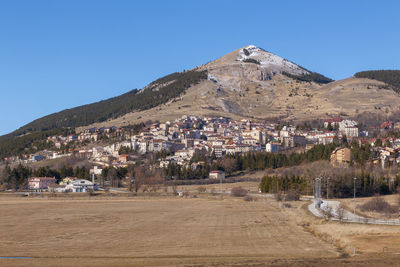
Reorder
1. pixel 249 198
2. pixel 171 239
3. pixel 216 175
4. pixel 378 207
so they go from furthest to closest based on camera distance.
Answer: pixel 216 175
pixel 249 198
pixel 378 207
pixel 171 239

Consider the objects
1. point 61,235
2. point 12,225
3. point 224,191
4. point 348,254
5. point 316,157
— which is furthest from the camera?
point 316,157

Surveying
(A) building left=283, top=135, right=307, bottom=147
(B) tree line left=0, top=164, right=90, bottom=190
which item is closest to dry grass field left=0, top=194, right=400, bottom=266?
(B) tree line left=0, top=164, right=90, bottom=190

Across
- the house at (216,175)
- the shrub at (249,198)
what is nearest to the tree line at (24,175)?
the house at (216,175)

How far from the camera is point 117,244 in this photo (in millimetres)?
39094

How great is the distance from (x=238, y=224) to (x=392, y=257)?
73.1 feet

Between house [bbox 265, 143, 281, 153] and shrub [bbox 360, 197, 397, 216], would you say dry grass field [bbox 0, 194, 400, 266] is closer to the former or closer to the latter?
shrub [bbox 360, 197, 397, 216]

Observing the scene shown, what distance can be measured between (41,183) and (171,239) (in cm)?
9994

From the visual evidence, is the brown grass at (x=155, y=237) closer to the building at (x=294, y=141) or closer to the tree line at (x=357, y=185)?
the tree line at (x=357, y=185)

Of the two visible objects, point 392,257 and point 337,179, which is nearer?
point 392,257

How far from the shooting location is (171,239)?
42062 mm

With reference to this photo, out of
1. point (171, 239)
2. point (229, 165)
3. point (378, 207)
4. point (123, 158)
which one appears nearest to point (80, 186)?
point (229, 165)

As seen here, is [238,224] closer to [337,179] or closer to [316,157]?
[337,179]

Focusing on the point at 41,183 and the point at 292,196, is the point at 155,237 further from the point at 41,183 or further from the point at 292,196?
the point at 41,183

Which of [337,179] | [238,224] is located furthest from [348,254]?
[337,179]
